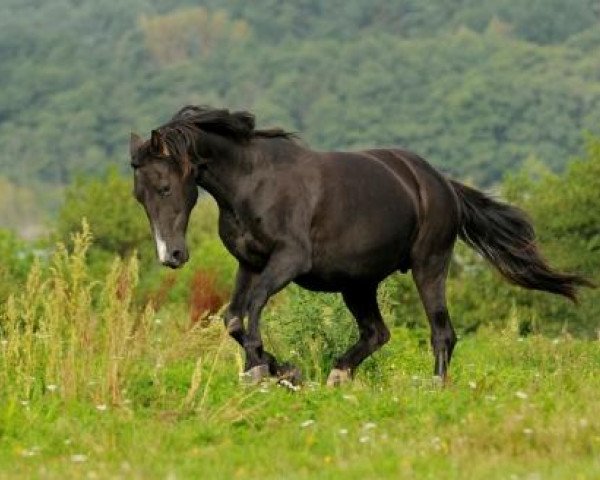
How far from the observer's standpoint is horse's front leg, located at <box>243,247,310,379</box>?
11297 millimetres

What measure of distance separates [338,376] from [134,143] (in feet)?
8.32

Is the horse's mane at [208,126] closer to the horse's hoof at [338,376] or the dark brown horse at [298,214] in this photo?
the dark brown horse at [298,214]

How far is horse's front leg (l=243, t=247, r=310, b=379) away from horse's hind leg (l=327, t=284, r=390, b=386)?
114cm

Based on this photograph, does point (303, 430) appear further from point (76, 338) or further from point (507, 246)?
point (507, 246)

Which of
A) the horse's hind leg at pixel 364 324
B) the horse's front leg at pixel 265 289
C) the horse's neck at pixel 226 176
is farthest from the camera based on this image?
the horse's hind leg at pixel 364 324

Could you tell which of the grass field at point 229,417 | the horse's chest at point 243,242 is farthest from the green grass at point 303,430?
the horse's chest at point 243,242

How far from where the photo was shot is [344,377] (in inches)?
487

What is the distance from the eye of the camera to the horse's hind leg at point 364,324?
1260 cm

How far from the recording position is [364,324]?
12.8m

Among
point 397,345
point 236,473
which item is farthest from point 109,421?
point 397,345

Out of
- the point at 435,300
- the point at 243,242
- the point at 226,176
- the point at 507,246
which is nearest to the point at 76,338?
the point at 243,242

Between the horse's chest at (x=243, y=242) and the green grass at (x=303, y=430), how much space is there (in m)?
0.68

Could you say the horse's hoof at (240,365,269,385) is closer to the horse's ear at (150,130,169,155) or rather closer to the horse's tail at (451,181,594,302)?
the horse's ear at (150,130,169,155)

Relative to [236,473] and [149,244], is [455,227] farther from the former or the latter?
[149,244]
